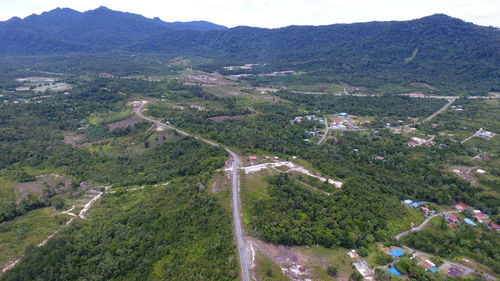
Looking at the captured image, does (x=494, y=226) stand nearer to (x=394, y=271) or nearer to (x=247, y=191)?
(x=394, y=271)

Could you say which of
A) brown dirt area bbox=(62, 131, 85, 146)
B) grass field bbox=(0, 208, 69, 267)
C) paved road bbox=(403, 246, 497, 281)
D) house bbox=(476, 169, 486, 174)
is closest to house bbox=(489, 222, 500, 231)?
paved road bbox=(403, 246, 497, 281)

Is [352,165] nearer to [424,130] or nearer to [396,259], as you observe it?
[396,259]

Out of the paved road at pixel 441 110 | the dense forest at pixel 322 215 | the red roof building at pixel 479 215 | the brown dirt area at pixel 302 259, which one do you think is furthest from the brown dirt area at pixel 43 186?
the paved road at pixel 441 110

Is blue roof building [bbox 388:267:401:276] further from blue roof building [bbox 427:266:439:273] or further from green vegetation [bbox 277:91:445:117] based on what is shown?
green vegetation [bbox 277:91:445:117]

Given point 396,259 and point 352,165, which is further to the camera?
point 352,165

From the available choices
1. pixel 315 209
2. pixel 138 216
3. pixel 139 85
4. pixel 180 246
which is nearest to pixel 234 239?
pixel 180 246

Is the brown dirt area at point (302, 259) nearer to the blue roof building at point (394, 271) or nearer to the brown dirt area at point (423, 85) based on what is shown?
the blue roof building at point (394, 271)
